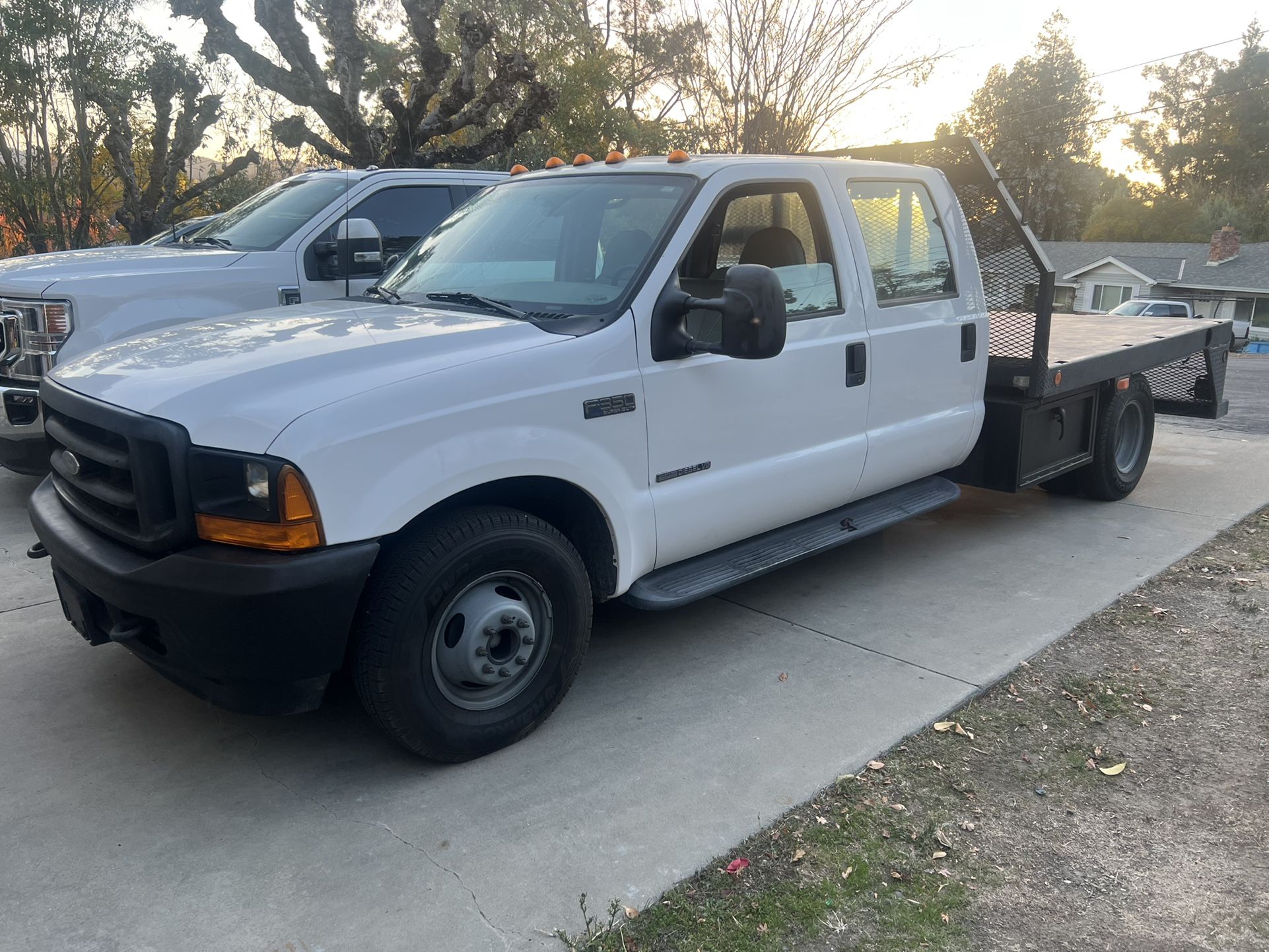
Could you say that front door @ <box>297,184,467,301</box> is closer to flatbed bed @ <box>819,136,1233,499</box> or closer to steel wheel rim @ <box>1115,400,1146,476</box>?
flatbed bed @ <box>819,136,1233,499</box>

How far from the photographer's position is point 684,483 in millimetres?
3830

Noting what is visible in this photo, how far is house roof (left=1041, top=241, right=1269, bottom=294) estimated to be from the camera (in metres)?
49.2

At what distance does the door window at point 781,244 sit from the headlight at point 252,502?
206 cm

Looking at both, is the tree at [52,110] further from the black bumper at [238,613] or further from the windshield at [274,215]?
the black bumper at [238,613]

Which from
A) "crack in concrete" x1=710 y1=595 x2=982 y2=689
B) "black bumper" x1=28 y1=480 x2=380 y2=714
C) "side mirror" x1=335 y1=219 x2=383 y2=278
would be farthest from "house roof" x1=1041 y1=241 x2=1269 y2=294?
"black bumper" x1=28 y1=480 x2=380 y2=714

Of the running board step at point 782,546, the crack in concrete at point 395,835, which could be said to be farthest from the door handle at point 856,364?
the crack in concrete at point 395,835

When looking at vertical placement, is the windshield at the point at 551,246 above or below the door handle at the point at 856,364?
above

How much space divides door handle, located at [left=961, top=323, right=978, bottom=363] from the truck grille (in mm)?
3749

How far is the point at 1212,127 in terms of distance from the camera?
6631 cm

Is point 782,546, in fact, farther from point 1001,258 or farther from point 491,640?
point 1001,258

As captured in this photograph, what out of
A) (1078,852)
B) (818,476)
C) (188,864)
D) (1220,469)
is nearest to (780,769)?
(1078,852)

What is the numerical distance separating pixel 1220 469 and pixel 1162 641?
13.7 ft

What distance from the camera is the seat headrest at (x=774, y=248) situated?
14.6 ft

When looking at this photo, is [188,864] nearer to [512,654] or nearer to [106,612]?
[106,612]
